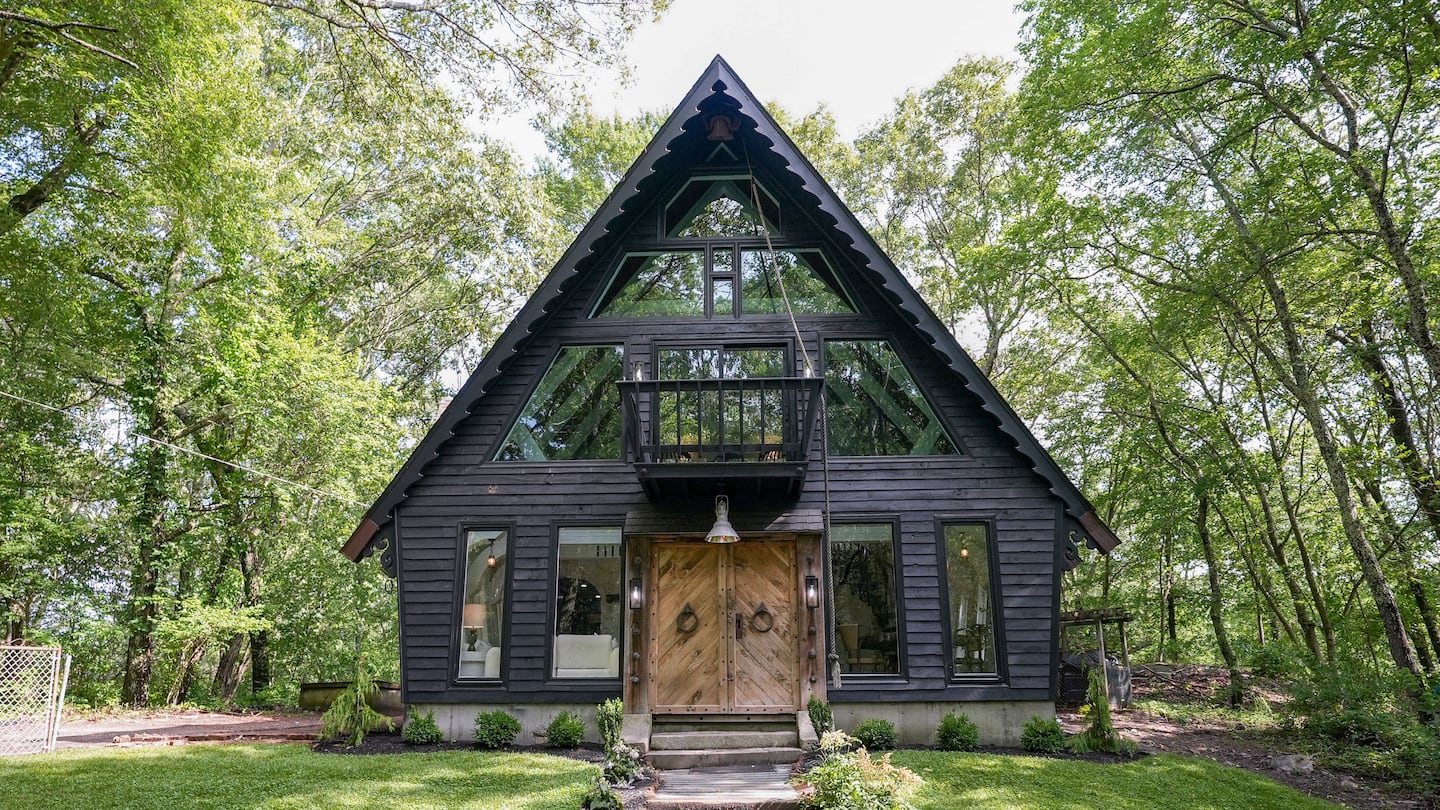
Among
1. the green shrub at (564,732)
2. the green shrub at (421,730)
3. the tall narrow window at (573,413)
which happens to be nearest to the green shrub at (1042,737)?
the green shrub at (564,732)

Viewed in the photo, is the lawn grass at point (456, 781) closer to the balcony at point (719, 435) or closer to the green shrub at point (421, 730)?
the green shrub at point (421, 730)

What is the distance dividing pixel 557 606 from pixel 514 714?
1.32 meters

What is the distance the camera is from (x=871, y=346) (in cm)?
965

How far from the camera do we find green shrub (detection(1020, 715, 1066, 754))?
8.30m

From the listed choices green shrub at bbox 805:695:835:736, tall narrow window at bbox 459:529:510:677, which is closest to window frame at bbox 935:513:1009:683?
green shrub at bbox 805:695:835:736

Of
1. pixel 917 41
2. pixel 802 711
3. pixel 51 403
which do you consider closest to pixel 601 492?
pixel 802 711

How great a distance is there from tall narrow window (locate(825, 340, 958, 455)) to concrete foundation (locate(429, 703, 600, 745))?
4.50 m

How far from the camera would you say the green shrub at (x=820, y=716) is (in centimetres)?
812

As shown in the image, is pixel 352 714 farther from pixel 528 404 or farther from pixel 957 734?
pixel 957 734

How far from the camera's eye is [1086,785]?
693 cm

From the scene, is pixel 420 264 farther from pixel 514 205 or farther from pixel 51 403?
pixel 51 403

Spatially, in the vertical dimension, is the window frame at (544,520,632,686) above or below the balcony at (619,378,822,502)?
below

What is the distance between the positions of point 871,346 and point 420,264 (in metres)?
12.9

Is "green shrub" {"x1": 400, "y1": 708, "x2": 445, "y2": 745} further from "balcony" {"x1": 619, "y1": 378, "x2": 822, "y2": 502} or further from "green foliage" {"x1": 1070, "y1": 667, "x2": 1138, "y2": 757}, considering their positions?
"green foliage" {"x1": 1070, "y1": 667, "x2": 1138, "y2": 757}
